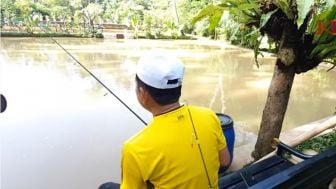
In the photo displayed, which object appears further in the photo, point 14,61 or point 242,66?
point 242,66

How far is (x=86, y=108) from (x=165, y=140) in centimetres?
419

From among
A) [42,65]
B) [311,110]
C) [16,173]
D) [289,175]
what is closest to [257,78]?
[311,110]

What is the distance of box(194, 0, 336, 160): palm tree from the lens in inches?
78.3

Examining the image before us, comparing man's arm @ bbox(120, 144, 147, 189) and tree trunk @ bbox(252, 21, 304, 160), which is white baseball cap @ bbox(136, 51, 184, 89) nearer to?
man's arm @ bbox(120, 144, 147, 189)

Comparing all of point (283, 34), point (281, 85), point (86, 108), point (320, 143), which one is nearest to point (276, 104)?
point (281, 85)

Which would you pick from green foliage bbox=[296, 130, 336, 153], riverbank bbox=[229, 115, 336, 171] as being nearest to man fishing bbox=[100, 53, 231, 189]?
riverbank bbox=[229, 115, 336, 171]

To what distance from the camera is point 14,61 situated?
344 inches

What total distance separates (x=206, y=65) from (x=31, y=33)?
10.7 metres

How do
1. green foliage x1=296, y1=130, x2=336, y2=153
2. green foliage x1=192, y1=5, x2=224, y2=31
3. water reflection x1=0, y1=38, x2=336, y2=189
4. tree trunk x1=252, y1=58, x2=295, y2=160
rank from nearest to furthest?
green foliage x1=192, y1=5, x2=224, y2=31 < tree trunk x1=252, y1=58, x2=295, y2=160 < green foliage x1=296, y1=130, x2=336, y2=153 < water reflection x1=0, y1=38, x2=336, y2=189

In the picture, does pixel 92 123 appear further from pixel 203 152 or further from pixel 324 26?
pixel 203 152

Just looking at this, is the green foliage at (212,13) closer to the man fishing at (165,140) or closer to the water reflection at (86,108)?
the man fishing at (165,140)

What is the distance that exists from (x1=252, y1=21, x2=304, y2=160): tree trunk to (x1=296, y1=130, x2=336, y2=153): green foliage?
1.24ft

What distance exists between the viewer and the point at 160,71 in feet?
3.01

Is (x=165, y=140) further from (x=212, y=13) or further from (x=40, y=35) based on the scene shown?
(x=40, y=35)
